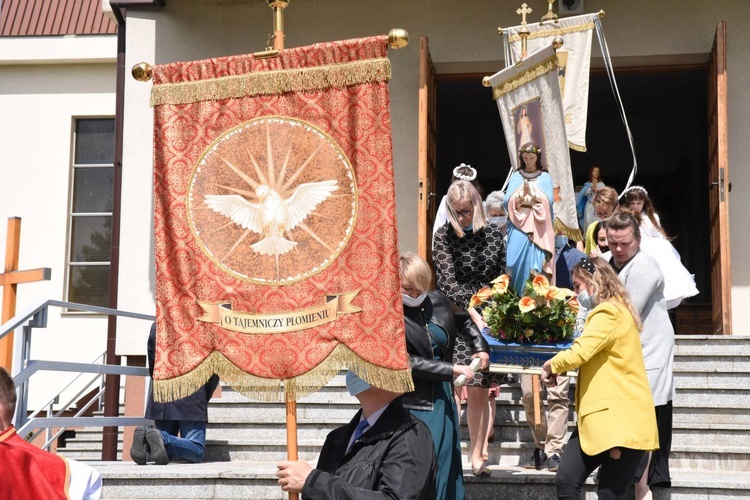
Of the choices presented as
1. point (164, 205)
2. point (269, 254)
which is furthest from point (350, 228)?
point (164, 205)

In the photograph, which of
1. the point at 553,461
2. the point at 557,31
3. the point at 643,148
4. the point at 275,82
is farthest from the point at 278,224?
the point at 643,148

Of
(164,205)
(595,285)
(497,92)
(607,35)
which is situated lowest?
(595,285)

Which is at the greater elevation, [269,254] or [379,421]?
[269,254]

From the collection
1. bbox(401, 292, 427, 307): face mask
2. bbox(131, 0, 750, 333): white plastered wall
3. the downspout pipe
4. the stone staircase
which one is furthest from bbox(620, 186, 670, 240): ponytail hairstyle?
the downspout pipe

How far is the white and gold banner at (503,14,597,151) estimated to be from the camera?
9.71 m

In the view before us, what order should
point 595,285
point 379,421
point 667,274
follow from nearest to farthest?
point 379,421
point 595,285
point 667,274

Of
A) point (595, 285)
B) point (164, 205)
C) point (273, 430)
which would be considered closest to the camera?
point (164, 205)

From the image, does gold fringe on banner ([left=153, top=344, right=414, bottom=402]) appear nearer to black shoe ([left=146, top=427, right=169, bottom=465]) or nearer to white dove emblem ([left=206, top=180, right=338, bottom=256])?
white dove emblem ([left=206, top=180, right=338, bottom=256])

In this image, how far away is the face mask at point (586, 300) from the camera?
548cm

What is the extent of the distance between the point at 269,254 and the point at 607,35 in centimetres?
772

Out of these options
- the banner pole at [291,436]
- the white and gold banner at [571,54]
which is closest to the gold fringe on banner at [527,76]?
the white and gold banner at [571,54]

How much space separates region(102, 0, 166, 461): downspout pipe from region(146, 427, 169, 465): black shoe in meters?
3.27

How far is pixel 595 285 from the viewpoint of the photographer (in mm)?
5238

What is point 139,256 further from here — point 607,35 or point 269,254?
point 269,254
